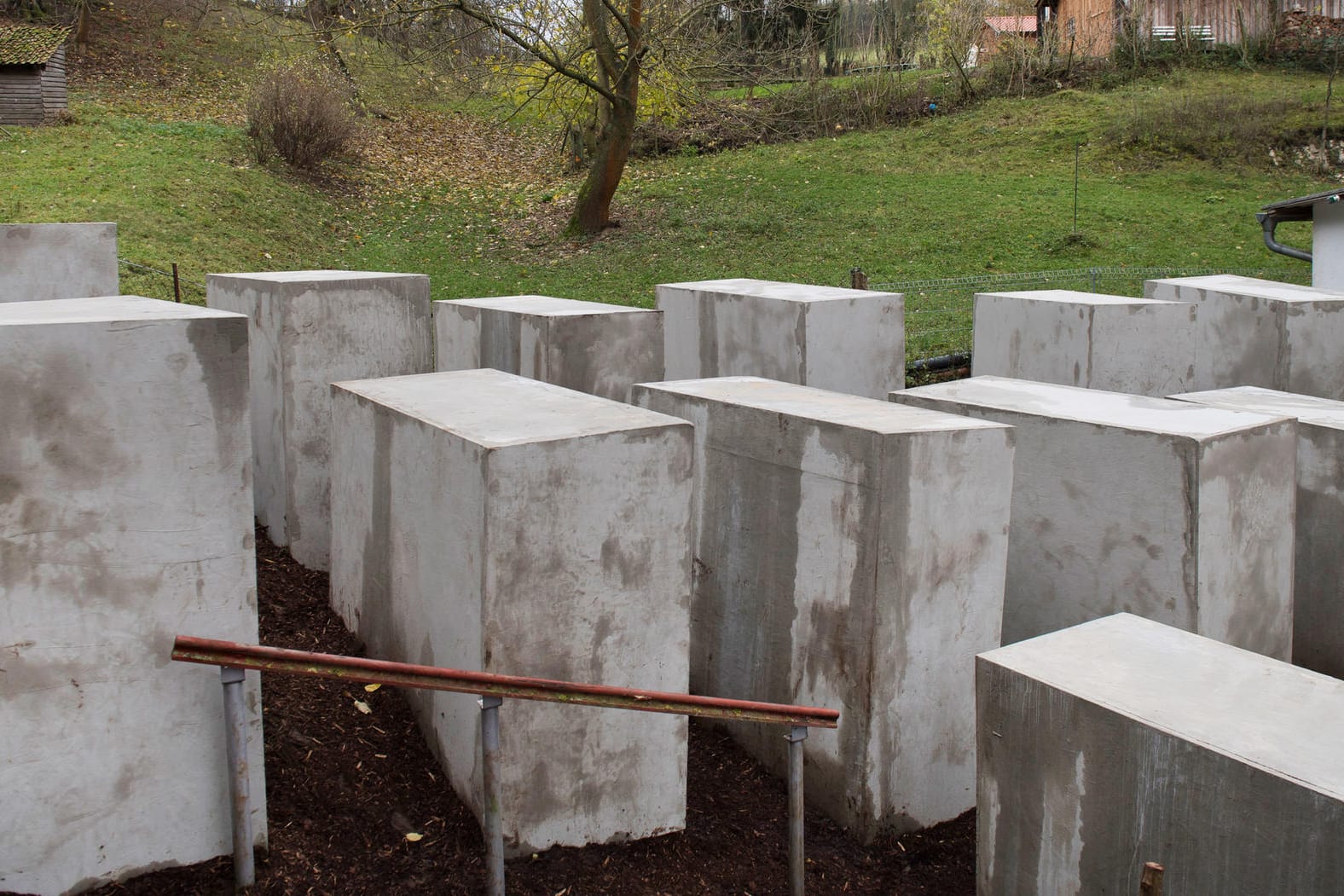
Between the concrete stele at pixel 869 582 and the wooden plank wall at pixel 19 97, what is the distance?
80.8 feet

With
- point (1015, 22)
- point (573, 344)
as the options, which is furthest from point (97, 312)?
point (1015, 22)

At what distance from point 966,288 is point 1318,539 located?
11.9m

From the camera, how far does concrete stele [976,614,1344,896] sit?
3428 mm

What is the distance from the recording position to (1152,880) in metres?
3.40

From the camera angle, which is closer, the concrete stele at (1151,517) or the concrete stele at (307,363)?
the concrete stele at (1151,517)

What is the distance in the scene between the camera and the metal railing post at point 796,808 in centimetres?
402

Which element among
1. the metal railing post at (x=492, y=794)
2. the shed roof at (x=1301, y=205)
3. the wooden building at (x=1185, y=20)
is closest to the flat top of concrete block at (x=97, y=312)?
the metal railing post at (x=492, y=794)

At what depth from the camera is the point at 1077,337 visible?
9.58 metres

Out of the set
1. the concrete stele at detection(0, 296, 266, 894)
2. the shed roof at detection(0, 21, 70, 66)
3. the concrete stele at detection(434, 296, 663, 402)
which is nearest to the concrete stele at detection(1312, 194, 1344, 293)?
the concrete stele at detection(434, 296, 663, 402)

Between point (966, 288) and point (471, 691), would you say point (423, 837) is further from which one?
point (966, 288)

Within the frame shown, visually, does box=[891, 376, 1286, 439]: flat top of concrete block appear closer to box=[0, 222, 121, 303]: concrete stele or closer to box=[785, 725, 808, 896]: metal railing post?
box=[785, 725, 808, 896]: metal railing post

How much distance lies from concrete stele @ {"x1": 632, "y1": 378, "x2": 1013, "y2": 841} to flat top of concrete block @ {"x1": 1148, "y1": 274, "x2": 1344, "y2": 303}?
607cm

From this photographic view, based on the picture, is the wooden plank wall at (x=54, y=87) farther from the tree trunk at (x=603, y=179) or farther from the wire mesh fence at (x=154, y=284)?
the wire mesh fence at (x=154, y=284)

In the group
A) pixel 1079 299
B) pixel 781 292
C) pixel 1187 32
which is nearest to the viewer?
pixel 781 292
